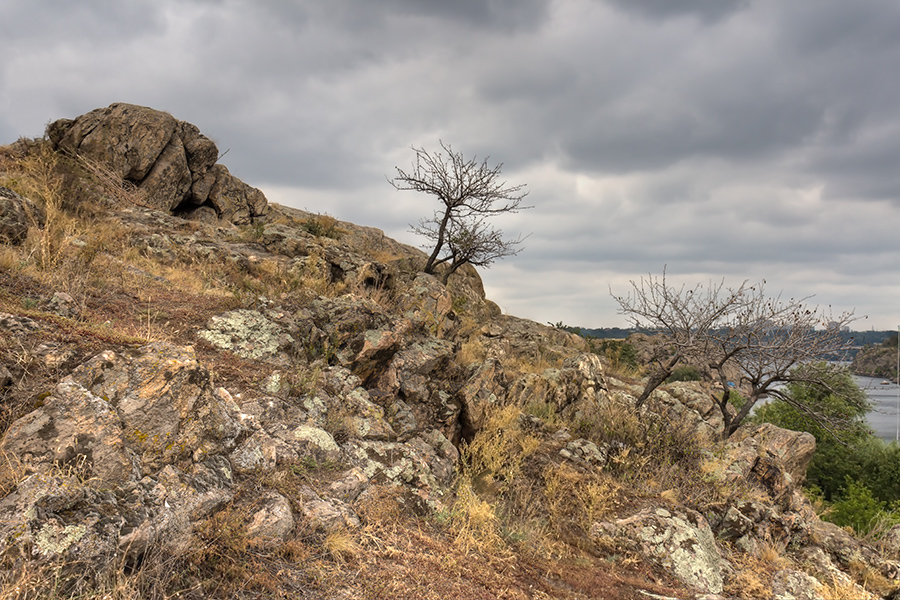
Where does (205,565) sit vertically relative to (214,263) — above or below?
below

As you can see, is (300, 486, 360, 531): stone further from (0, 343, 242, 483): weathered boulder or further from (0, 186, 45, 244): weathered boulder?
(0, 186, 45, 244): weathered boulder

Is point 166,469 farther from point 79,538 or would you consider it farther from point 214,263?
point 214,263

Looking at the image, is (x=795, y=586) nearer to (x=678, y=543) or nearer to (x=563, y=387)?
(x=678, y=543)

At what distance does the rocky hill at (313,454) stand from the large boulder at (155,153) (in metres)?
4.73

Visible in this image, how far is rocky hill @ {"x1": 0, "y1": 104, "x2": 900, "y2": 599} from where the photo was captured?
323cm

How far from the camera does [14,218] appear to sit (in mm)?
7156

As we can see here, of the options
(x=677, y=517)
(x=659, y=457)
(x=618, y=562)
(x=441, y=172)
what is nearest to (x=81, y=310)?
(x=618, y=562)

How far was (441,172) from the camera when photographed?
19.7 m

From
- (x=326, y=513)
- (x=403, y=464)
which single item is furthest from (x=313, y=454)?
(x=403, y=464)

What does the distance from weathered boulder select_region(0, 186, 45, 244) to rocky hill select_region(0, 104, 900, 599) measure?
41 mm

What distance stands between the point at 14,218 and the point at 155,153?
12.3 metres

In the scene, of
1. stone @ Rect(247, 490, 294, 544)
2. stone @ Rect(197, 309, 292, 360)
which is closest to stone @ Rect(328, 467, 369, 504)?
stone @ Rect(247, 490, 294, 544)

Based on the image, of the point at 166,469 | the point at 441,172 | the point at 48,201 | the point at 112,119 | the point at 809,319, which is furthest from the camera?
the point at 441,172

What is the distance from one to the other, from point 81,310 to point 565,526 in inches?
273
